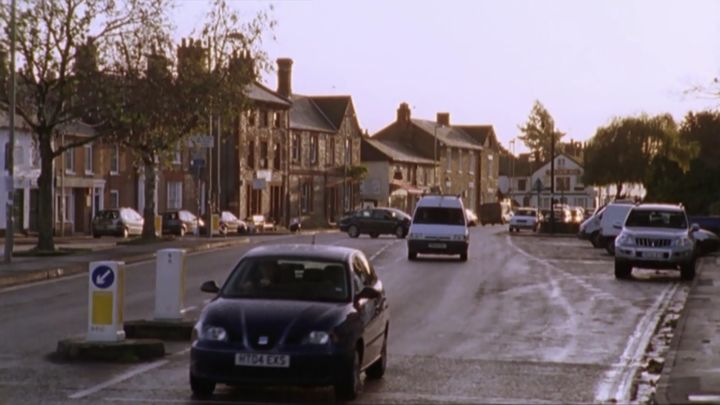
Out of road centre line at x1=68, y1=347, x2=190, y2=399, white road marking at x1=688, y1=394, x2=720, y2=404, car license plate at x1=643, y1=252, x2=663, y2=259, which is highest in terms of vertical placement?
car license plate at x1=643, y1=252, x2=663, y2=259

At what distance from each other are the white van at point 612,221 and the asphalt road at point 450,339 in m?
11.1

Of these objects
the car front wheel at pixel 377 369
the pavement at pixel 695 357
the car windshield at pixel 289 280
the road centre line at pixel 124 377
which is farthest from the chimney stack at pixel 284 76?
the car windshield at pixel 289 280

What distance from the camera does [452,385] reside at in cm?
1438

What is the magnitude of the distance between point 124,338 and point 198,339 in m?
4.09

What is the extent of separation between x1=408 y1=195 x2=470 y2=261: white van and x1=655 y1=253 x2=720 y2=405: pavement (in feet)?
43.3

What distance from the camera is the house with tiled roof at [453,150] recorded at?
396ft

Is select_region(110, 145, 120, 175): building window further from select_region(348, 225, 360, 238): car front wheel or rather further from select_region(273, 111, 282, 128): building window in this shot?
select_region(273, 111, 282, 128): building window

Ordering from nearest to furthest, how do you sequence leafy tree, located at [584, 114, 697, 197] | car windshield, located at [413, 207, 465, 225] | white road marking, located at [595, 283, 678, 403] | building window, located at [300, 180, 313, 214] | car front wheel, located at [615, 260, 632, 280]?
white road marking, located at [595, 283, 678, 403] → car front wheel, located at [615, 260, 632, 280] → car windshield, located at [413, 207, 465, 225] → leafy tree, located at [584, 114, 697, 197] → building window, located at [300, 180, 313, 214]

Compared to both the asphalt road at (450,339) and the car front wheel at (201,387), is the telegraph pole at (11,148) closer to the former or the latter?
the asphalt road at (450,339)

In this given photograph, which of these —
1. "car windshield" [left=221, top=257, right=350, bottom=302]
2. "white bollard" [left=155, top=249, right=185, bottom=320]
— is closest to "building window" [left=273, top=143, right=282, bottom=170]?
"white bollard" [left=155, top=249, right=185, bottom=320]

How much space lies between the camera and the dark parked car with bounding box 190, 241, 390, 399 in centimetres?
1241

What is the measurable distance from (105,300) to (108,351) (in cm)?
63

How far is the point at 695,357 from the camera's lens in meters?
17.1

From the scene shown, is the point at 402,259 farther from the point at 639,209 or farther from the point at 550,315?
the point at 550,315
